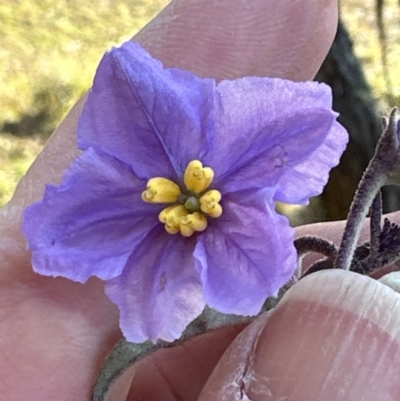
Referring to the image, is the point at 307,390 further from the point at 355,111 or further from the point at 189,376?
the point at 355,111

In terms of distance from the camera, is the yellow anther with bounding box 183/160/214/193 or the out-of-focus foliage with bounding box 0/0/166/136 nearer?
the yellow anther with bounding box 183/160/214/193

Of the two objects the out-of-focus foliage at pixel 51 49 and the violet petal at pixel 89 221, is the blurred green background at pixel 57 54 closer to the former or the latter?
the out-of-focus foliage at pixel 51 49

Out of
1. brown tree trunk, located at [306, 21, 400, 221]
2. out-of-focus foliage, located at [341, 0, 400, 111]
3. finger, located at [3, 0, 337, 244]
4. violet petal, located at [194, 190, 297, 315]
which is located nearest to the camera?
violet petal, located at [194, 190, 297, 315]

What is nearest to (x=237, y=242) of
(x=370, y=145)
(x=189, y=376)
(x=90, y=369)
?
(x=90, y=369)

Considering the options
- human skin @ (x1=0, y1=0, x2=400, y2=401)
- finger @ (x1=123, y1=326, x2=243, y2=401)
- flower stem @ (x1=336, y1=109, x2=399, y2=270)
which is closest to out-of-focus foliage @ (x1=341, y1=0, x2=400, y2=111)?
human skin @ (x1=0, y1=0, x2=400, y2=401)

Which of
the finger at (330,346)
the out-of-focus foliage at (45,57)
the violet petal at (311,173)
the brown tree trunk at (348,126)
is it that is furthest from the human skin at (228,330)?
the out-of-focus foliage at (45,57)

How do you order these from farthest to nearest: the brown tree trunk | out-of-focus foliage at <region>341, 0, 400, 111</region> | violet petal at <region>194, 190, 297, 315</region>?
out-of-focus foliage at <region>341, 0, 400, 111</region> → the brown tree trunk → violet petal at <region>194, 190, 297, 315</region>

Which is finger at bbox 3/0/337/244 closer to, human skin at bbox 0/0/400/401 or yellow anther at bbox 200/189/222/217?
human skin at bbox 0/0/400/401

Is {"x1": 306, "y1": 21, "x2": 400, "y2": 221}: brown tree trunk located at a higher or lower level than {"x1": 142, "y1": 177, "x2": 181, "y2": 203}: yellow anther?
lower
